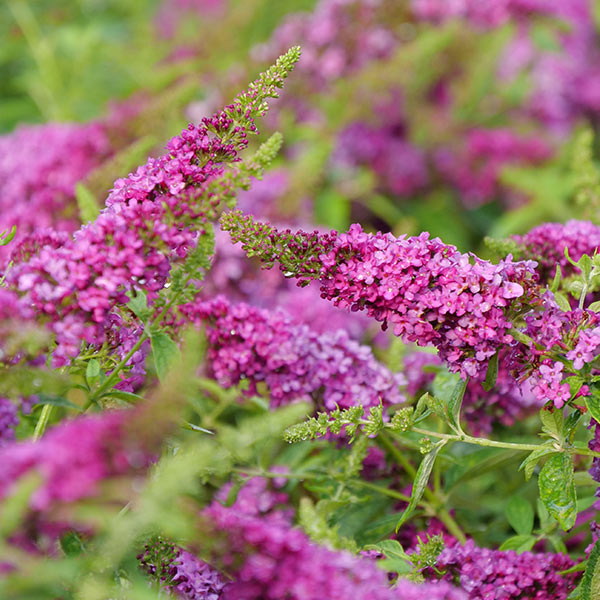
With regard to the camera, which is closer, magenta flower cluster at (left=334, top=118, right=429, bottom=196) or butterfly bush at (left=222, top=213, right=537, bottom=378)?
butterfly bush at (left=222, top=213, right=537, bottom=378)

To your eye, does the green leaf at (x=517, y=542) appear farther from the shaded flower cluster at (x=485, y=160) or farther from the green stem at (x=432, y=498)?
the shaded flower cluster at (x=485, y=160)

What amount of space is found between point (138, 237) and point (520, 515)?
29.7 inches

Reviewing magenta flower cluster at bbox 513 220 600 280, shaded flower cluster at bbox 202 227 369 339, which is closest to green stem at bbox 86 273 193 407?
magenta flower cluster at bbox 513 220 600 280

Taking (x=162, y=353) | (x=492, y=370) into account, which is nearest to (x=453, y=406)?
(x=492, y=370)

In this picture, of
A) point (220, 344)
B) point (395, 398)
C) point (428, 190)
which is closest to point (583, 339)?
point (395, 398)

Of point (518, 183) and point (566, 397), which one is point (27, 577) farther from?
point (518, 183)

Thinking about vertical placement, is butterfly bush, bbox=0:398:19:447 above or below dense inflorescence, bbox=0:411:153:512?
below

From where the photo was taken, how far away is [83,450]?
2.46 feet

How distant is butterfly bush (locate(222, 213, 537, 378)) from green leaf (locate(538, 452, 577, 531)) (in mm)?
158

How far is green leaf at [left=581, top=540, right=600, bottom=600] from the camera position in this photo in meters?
1.03

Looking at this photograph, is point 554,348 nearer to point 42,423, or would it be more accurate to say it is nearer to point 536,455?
point 536,455

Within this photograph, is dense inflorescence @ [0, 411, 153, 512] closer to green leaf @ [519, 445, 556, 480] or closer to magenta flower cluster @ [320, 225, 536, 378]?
magenta flower cluster @ [320, 225, 536, 378]

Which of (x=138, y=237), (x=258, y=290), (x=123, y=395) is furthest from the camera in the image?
(x=258, y=290)

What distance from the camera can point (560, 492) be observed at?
1063mm
